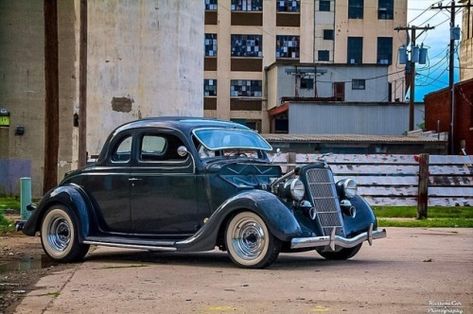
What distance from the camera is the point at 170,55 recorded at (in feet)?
113

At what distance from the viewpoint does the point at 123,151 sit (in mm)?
11125

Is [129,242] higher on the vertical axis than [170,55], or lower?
lower

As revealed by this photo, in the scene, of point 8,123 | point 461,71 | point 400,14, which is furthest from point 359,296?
point 400,14

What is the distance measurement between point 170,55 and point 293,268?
25246mm

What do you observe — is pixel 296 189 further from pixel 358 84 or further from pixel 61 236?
pixel 358 84

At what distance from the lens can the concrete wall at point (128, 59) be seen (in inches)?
1332

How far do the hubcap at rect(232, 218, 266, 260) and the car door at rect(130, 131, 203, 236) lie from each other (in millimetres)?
616

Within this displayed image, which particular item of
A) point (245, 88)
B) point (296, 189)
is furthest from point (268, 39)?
point (296, 189)

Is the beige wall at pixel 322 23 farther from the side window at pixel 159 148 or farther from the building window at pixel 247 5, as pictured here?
the side window at pixel 159 148

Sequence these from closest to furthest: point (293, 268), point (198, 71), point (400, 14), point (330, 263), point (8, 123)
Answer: point (293, 268) → point (330, 263) → point (8, 123) → point (198, 71) → point (400, 14)

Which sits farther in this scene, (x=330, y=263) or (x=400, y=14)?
(x=400, y=14)

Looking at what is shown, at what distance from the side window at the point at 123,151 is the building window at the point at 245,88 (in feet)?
190

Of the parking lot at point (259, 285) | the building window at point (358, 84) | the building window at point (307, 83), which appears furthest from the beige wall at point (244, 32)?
the parking lot at point (259, 285)

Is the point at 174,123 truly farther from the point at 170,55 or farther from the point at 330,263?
the point at 170,55
